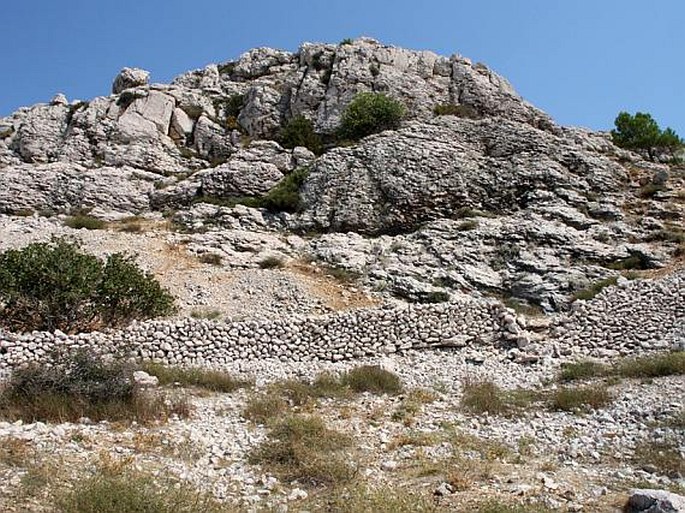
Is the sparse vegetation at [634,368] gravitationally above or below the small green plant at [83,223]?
below

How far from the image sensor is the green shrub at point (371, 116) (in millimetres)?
30094

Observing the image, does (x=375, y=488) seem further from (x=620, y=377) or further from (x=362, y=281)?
(x=362, y=281)

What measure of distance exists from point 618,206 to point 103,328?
20947 millimetres

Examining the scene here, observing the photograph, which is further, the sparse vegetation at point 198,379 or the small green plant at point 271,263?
the small green plant at point 271,263

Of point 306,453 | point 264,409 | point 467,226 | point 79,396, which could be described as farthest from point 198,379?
point 467,226

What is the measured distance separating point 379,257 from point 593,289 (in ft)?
24.9

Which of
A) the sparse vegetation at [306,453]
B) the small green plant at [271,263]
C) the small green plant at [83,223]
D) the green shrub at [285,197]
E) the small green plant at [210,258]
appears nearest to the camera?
the sparse vegetation at [306,453]

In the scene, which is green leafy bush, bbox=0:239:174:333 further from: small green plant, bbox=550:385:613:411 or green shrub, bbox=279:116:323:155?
green shrub, bbox=279:116:323:155

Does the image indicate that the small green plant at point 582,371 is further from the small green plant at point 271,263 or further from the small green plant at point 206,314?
the small green plant at point 271,263

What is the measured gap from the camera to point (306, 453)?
8.05 meters

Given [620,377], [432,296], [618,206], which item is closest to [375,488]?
[620,377]

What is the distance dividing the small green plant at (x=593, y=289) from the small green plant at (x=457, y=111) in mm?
15372

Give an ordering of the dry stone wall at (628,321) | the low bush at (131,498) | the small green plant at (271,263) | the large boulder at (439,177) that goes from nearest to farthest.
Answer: the low bush at (131,498) → the dry stone wall at (628,321) → the small green plant at (271,263) → the large boulder at (439,177)

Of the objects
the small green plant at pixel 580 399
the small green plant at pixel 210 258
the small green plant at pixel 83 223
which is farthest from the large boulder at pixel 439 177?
the small green plant at pixel 580 399
